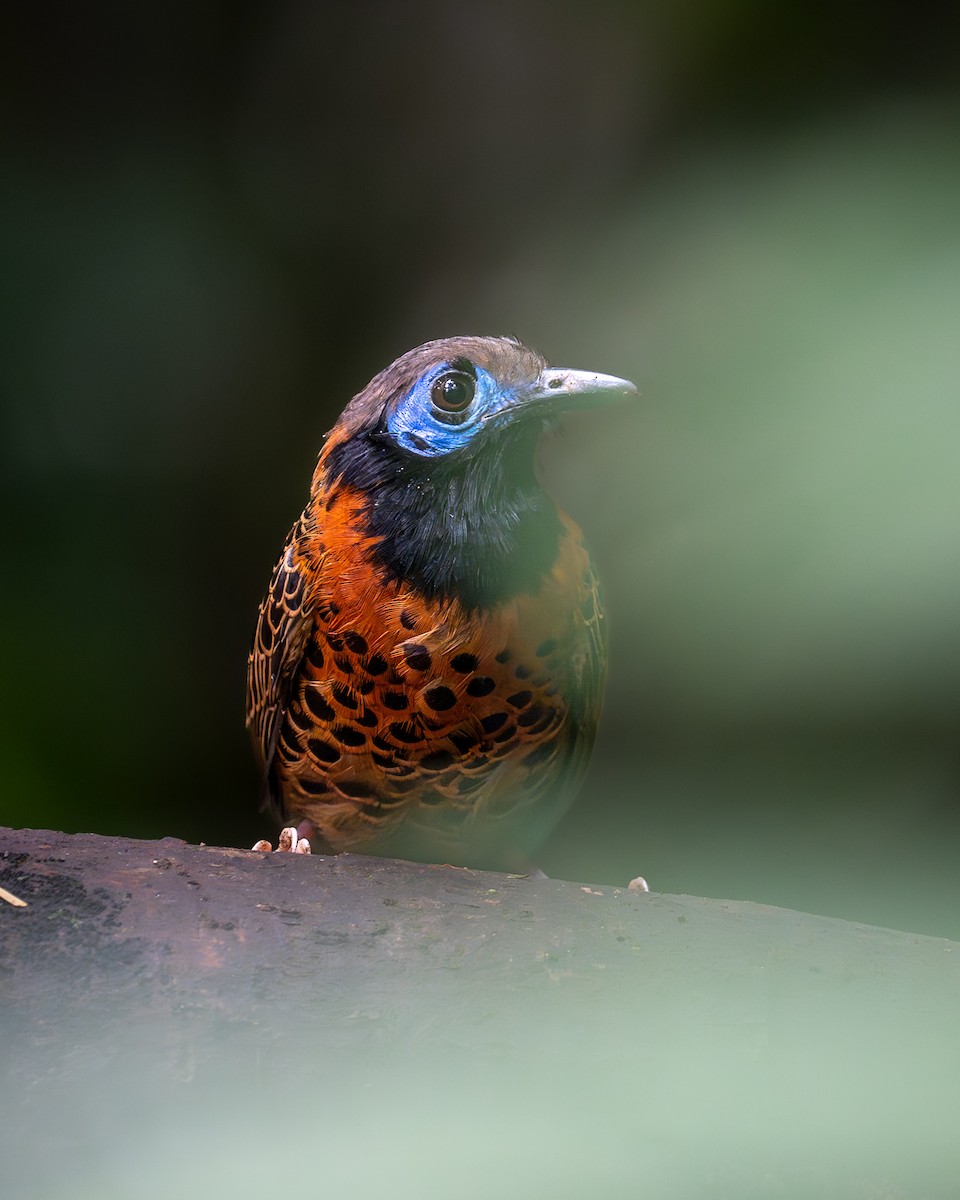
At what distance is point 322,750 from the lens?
7.32ft

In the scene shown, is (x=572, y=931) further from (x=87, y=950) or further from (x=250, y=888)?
(x=87, y=950)

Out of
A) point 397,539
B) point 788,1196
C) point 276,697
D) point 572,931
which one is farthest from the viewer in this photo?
Answer: point 276,697

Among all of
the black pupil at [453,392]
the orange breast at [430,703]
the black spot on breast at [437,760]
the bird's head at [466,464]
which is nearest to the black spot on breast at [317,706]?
the orange breast at [430,703]

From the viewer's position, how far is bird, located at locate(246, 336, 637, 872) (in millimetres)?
2068

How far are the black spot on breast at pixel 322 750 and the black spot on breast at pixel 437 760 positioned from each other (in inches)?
7.2

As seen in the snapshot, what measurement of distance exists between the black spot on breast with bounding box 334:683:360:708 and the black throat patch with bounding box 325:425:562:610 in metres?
0.23

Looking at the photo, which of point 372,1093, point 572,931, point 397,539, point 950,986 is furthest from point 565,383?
point 372,1093

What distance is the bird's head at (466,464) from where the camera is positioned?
82.5 inches

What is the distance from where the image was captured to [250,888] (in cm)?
149

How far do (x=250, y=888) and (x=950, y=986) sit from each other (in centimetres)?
85

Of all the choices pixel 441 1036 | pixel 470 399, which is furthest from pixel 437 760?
pixel 441 1036

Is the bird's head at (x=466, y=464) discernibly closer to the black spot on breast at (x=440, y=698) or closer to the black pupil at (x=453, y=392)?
the black pupil at (x=453, y=392)

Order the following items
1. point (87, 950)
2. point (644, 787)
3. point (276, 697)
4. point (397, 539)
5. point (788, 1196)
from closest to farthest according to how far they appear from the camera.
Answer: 1. point (788, 1196)
2. point (87, 950)
3. point (644, 787)
4. point (397, 539)
5. point (276, 697)

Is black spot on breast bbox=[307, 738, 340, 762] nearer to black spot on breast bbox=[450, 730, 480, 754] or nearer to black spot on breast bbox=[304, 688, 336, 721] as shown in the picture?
black spot on breast bbox=[304, 688, 336, 721]
